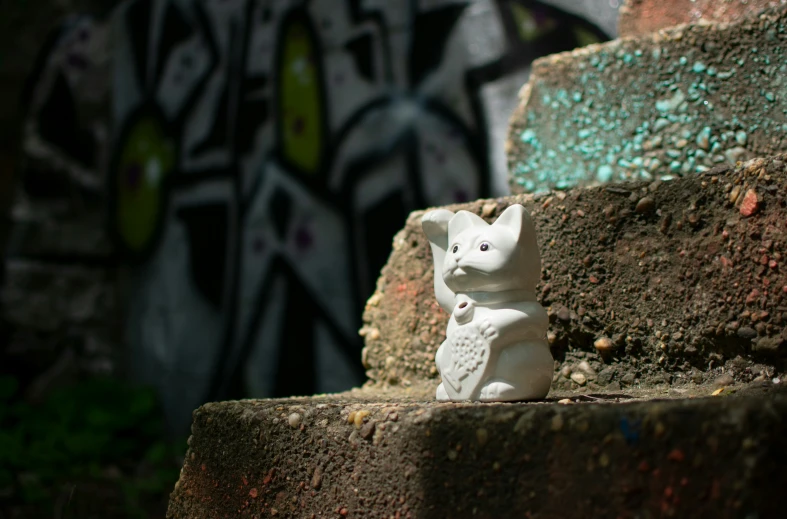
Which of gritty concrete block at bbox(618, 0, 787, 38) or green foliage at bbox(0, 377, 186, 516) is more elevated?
gritty concrete block at bbox(618, 0, 787, 38)

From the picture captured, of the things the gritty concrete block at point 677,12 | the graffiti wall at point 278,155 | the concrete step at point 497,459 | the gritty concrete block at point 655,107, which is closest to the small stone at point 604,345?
the concrete step at point 497,459

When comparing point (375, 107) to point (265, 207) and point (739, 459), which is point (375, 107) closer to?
point (265, 207)

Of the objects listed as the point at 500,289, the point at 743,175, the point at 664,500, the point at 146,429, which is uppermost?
the point at 743,175

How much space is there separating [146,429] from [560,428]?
3.39m

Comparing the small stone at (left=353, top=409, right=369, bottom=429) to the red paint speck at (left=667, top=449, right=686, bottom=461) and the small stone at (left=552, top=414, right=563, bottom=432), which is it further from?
the red paint speck at (left=667, top=449, right=686, bottom=461)

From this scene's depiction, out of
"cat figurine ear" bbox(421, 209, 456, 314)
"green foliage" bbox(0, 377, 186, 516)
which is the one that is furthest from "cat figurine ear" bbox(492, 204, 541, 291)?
"green foliage" bbox(0, 377, 186, 516)

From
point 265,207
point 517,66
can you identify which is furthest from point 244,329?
point 517,66

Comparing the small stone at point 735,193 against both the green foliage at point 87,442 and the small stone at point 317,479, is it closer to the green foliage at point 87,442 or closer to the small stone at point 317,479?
the small stone at point 317,479

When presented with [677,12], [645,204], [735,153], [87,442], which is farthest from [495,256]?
[87,442]

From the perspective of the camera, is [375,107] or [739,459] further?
[375,107]

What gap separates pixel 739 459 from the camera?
820 mm

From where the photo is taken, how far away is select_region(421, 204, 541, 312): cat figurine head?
4.11 feet

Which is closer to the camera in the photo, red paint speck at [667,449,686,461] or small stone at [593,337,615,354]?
red paint speck at [667,449,686,461]

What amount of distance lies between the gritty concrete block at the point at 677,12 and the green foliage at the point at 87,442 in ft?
8.73
